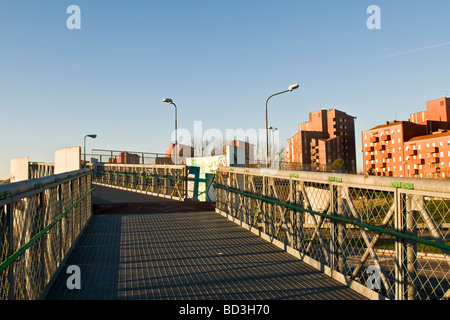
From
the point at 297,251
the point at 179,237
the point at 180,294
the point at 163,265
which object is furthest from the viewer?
the point at 179,237

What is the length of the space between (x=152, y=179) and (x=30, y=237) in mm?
16784

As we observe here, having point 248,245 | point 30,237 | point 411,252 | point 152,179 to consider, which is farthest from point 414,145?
point 30,237

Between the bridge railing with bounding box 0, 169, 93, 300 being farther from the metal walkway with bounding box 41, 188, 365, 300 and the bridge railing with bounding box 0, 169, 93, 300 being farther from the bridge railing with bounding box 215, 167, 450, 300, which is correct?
the bridge railing with bounding box 215, 167, 450, 300

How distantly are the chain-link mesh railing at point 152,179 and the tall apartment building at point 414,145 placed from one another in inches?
2797

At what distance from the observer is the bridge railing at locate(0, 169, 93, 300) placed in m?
3.36

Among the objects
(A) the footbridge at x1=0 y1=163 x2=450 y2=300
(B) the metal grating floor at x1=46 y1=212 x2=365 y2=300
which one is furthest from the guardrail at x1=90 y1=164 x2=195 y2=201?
(B) the metal grating floor at x1=46 y1=212 x2=365 y2=300

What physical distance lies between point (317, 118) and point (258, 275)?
369ft

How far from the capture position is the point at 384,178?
4.18 metres

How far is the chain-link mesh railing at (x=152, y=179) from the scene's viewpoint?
1870cm

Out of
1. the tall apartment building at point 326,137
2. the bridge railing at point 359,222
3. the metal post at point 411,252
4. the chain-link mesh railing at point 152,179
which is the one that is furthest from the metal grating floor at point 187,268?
the tall apartment building at point 326,137

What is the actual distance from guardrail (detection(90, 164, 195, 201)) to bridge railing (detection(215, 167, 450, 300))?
9.62 m

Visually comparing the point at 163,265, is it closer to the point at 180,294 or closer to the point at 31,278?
the point at 180,294
